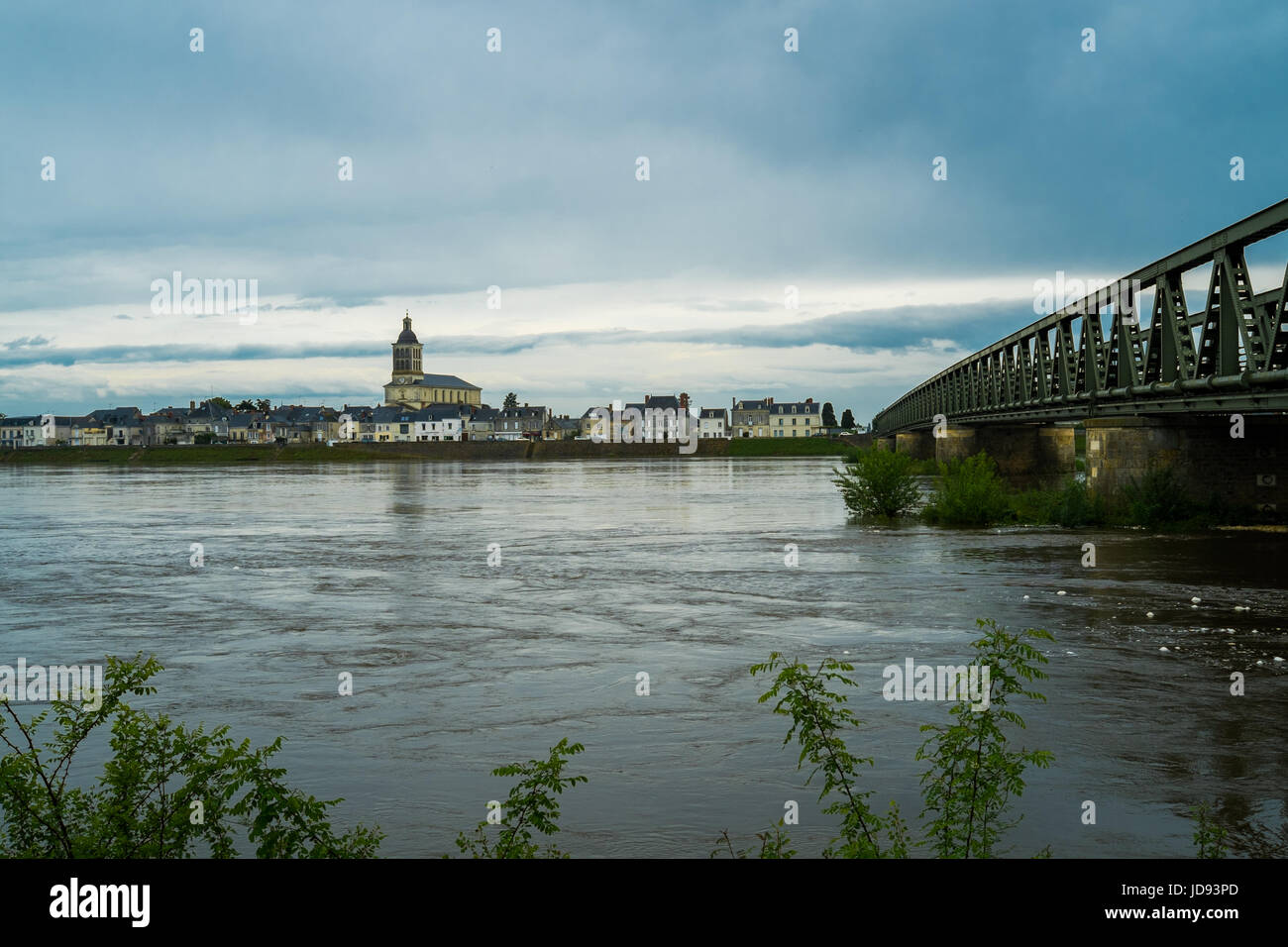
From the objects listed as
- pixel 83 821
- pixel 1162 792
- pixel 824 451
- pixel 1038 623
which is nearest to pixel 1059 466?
pixel 1038 623

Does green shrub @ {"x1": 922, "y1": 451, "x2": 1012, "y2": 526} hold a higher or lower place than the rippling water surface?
higher

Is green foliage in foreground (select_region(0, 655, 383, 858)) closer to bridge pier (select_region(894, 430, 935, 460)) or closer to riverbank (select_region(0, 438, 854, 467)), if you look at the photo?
bridge pier (select_region(894, 430, 935, 460))

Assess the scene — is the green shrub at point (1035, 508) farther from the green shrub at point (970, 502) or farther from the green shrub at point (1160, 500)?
the green shrub at point (1160, 500)

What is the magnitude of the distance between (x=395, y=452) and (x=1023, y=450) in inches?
5469

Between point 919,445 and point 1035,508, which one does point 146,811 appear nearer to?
point 1035,508

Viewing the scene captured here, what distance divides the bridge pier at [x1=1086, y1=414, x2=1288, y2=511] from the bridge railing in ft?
5.51

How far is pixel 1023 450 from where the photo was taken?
207 feet

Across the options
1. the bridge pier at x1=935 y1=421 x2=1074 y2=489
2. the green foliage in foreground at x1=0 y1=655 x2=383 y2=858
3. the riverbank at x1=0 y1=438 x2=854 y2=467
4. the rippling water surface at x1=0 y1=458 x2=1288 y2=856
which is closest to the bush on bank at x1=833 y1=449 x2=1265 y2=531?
the rippling water surface at x1=0 y1=458 x2=1288 y2=856

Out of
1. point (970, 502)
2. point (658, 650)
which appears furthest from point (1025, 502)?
Result: point (658, 650)

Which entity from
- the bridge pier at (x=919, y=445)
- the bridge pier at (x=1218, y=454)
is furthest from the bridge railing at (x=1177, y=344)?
the bridge pier at (x=919, y=445)

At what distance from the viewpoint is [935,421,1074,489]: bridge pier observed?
60625mm

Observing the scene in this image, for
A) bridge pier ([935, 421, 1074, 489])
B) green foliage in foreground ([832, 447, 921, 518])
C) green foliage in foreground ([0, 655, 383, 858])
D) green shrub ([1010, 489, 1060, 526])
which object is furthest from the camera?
bridge pier ([935, 421, 1074, 489])

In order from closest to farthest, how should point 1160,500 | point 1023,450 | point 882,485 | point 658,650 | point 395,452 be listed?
point 658,650 < point 1160,500 < point 882,485 < point 1023,450 < point 395,452

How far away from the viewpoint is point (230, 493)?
72.6 m
